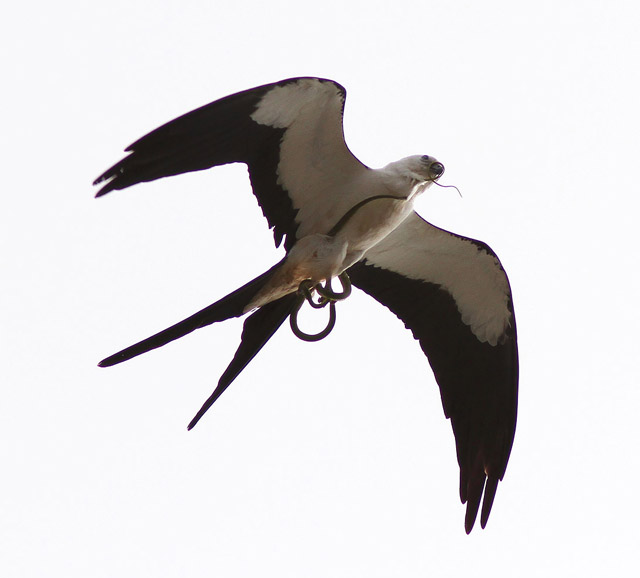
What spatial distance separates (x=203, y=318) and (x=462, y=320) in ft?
6.02

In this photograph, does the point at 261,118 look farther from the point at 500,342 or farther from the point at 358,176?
the point at 500,342

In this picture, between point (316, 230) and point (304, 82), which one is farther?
point (316, 230)

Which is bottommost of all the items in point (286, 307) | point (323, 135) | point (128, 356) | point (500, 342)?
point (128, 356)

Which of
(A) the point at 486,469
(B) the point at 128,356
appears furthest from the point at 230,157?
(A) the point at 486,469

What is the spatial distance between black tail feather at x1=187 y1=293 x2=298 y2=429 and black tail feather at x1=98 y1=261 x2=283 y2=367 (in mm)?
94

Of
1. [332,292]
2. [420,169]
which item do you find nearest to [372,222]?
[420,169]

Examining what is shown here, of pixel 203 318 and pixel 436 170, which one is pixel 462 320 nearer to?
pixel 436 170

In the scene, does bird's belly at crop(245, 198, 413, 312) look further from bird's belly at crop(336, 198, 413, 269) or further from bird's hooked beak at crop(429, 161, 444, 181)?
bird's hooked beak at crop(429, 161, 444, 181)

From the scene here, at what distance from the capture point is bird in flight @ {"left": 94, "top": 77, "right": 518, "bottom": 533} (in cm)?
492

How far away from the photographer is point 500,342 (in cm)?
605

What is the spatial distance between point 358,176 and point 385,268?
87 centimetres

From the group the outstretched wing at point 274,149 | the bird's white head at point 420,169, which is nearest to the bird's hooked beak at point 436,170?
the bird's white head at point 420,169

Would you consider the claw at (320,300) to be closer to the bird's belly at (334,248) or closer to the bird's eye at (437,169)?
the bird's belly at (334,248)

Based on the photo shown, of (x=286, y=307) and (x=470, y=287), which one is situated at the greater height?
(x=470, y=287)
